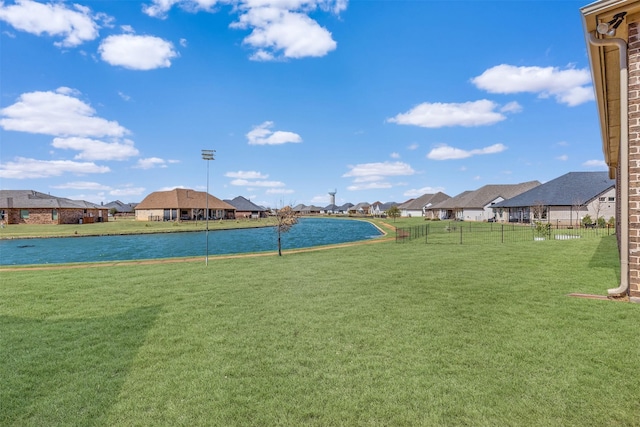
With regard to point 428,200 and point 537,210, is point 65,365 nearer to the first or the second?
point 537,210

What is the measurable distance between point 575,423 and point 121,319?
305 inches

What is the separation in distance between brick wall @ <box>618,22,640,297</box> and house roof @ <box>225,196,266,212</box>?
90189 millimetres

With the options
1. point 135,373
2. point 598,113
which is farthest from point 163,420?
point 598,113

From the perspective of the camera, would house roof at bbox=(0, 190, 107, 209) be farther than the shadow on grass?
Yes

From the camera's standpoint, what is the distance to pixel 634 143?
5695 mm

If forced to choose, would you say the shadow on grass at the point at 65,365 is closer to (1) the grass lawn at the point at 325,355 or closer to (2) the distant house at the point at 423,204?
(1) the grass lawn at the point at 325,355

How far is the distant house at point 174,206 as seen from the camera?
216 ft

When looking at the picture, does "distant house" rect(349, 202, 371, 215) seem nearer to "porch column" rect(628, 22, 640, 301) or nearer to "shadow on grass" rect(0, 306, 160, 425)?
"porch column" rect(628, 22, 640, 301)

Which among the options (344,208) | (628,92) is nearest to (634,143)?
(628,92)

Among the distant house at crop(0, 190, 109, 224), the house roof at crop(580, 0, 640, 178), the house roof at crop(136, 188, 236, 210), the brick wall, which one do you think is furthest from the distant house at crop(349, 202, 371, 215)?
the brick wall

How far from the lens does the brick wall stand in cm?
564

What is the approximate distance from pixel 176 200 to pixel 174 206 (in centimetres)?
178

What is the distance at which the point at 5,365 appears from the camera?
16.1ft

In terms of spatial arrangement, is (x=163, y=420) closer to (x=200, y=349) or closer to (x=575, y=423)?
(x=200, y=349)
